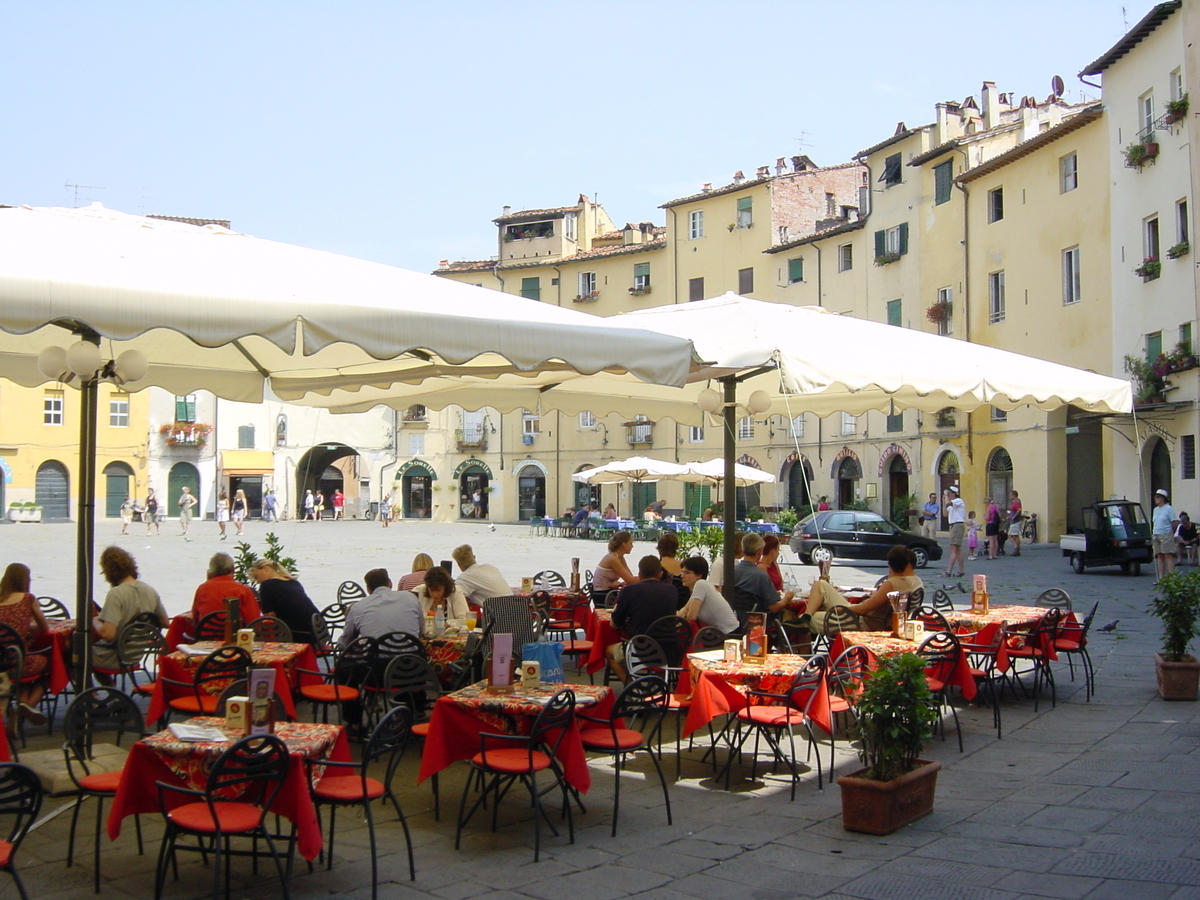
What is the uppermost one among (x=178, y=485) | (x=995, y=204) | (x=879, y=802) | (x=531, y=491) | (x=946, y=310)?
(x=995, y=204)

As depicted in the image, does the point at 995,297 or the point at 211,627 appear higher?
the point at 995,297

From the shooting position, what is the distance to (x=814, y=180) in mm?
47375

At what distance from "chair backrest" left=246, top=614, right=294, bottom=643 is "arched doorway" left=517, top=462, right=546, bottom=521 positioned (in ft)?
145

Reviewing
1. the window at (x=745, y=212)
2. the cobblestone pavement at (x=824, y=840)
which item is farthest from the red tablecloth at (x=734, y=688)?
the window at (x=745, y=212)

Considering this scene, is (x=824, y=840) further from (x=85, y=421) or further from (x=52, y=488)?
(x=52, y=488)

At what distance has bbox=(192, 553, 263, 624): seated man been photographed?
306 inches

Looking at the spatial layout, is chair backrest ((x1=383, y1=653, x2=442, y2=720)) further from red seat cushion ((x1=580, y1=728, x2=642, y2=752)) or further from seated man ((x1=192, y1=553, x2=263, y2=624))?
seated man ((x1=192, y1=553, x2=263, y2=624))

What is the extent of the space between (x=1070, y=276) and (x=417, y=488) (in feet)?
115

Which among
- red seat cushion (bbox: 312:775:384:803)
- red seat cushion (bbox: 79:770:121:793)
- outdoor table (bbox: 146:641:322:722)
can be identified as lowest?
red seat cushion (bbox: 312:775:384:803)

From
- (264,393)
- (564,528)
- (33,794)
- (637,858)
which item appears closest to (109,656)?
(264,393)

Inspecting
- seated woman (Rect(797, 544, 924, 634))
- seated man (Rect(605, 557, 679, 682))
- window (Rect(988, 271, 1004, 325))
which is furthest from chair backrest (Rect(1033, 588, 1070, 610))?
window (Rect(988, 271, 1004, 325))

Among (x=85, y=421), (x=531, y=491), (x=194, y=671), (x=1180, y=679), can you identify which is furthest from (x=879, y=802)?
(x=531, y=491)

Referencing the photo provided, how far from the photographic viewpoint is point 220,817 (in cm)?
437

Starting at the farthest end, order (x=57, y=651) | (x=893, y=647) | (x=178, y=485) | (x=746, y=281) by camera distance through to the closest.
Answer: (x=178, y=485) → (x=746, y=281) → (x=893, y=647) → (x=57, y=651)
